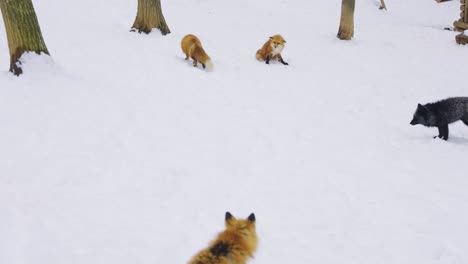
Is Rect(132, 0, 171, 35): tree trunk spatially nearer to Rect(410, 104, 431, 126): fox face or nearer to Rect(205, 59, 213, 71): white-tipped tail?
Rect(205, 59, 213, 71): white-tipped tail

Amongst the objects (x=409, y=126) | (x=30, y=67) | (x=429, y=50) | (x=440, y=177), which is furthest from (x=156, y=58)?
(x=429, y=50)

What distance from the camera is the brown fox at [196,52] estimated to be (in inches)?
435

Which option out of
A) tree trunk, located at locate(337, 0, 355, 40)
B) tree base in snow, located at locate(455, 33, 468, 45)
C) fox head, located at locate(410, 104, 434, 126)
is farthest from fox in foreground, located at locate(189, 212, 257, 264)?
tree base in snow, located at locate(455, 33, 468, 45)

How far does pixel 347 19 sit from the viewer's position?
53.1 ft

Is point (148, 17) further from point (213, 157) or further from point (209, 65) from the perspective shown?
point (213, 157)

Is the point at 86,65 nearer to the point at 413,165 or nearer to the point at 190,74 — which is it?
the point at 190,74

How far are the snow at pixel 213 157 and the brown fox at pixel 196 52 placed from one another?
1.25 feet

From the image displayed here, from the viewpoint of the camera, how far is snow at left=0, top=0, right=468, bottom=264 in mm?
4348

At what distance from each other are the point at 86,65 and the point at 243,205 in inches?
257

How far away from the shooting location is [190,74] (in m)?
10.6

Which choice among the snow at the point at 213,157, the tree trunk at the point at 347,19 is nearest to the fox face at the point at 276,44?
the snow at the point at 213,157

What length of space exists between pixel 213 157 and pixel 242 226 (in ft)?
9.94

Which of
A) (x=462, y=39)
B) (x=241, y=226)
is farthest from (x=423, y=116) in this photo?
(x=462, y=39)

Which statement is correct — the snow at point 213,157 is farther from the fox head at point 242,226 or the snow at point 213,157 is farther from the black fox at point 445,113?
the fox head at point 242,226
